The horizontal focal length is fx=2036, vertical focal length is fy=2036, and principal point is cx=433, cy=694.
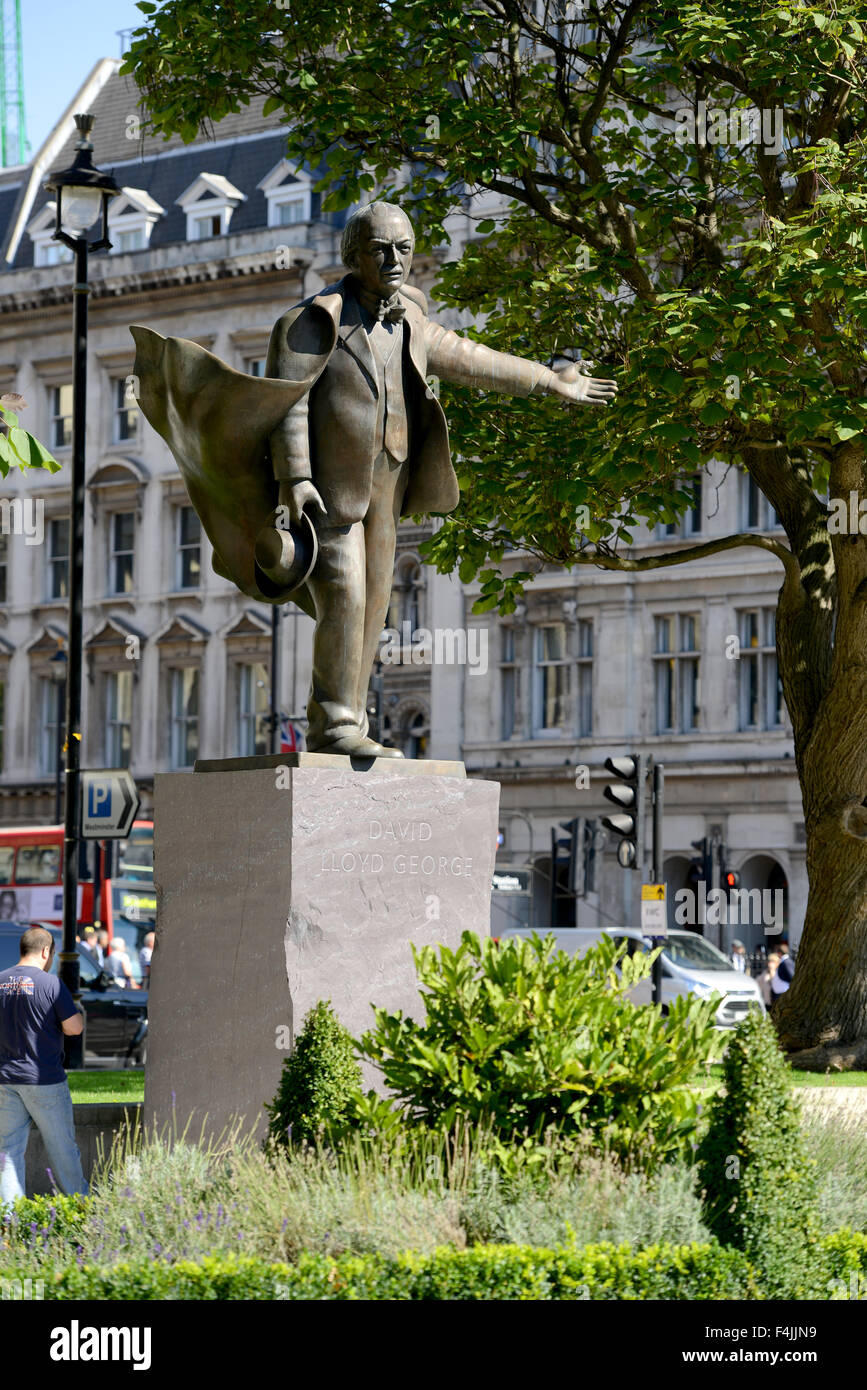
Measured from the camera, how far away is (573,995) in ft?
22.6

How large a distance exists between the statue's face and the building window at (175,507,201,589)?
150 feet

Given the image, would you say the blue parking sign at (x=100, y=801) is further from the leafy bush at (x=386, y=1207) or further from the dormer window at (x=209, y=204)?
the dormer window at (x=209, y=204)

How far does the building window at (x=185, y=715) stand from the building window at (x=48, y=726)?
335 centimetres

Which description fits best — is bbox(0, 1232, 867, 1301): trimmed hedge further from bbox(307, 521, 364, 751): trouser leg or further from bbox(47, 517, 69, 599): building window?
bbox(47, 517, 69, 599): building window

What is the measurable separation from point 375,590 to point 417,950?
1.59m

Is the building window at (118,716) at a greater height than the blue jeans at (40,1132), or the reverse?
the building window at (118,716)

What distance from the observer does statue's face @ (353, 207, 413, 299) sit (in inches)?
324

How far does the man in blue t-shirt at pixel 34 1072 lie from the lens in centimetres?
964

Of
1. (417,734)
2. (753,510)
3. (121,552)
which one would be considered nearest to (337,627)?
(753,510)

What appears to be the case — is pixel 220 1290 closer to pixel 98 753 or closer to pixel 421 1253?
pixel 421 1253

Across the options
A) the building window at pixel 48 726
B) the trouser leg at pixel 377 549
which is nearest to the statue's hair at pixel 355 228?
→ the trouser leg at pixel 377 549

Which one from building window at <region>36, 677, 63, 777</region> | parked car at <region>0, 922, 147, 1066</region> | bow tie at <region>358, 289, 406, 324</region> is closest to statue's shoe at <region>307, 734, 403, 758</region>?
bow tie at <region>358, 289, 406, 324</region>

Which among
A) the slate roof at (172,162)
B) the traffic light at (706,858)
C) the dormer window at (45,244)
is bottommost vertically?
the traffic light at (706,858)

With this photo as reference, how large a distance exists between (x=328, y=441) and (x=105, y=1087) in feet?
22.7
